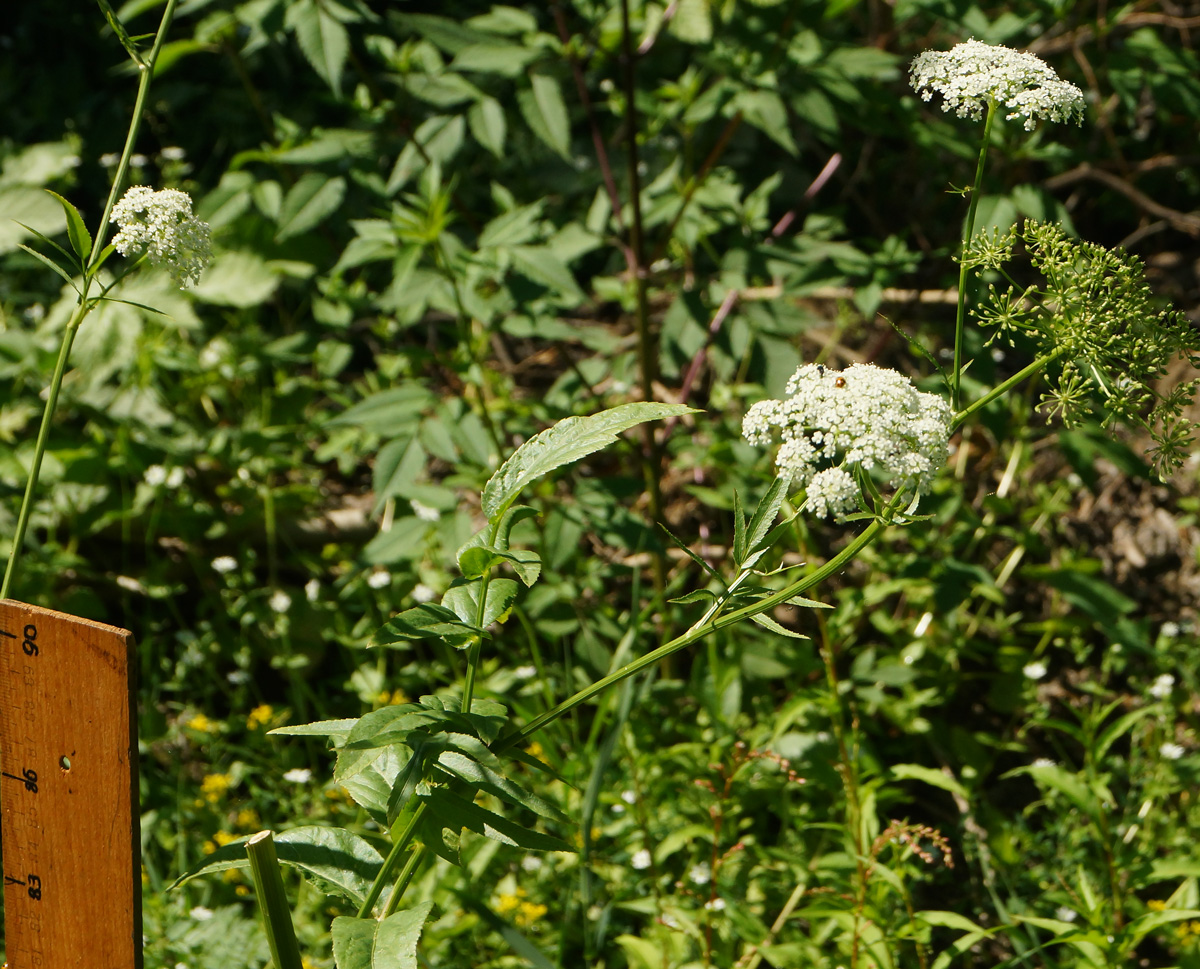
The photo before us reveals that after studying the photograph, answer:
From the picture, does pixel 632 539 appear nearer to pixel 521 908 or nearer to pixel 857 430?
pixel 521 908

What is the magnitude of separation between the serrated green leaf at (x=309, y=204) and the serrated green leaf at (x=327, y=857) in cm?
148

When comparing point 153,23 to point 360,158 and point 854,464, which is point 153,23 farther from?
point 854,464

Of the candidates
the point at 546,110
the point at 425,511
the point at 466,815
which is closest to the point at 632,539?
the point at 425,511

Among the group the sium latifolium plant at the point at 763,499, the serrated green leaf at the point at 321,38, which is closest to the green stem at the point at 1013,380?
the sium latifolium plant at the point at 763,499

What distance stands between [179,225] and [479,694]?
1161mm

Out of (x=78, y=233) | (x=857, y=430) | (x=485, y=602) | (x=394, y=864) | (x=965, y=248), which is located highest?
(x=78, y=233)

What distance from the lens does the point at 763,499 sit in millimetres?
1076

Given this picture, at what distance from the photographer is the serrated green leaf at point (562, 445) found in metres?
1.02

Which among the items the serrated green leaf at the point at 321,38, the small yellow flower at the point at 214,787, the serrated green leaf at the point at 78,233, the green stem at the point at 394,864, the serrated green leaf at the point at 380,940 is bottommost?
the serrated green leaf at the point at 380,940

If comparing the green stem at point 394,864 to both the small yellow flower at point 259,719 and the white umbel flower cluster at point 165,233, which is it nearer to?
the white umbel flower cluster at point 165,233

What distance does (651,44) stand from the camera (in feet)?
7.77

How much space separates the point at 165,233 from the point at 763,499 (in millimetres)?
711

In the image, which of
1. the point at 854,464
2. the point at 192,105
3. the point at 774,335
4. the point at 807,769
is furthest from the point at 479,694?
the point at 192,105

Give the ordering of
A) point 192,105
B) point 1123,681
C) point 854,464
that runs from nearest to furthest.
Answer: point 854,464
point 1123,681
point 192,105
